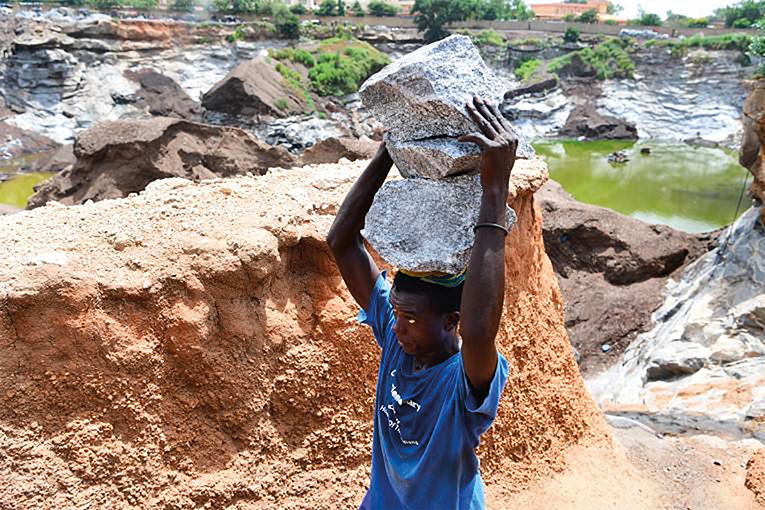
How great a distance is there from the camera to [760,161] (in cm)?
1034

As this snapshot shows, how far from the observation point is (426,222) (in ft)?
7.80

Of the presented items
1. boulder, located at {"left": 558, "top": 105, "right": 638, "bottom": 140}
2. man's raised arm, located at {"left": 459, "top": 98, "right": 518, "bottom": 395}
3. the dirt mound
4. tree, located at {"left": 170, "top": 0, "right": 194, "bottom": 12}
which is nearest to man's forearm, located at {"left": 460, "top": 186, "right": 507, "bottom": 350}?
man's raised arm, located at {"left": 459, "top": 98, "right": 518, "bottom": 395}

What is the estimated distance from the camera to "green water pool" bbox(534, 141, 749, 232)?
20.9m

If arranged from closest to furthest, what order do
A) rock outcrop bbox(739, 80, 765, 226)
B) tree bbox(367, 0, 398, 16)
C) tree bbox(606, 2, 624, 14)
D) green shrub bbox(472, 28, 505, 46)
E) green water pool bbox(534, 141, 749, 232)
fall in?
rock outcrop bbox(739, 80, 765, 226), green water pool bbox(534, 141, 749, 232), green shrub bbox(472, 28, 505, 46), tree bbox(367, 0, 398, 16), tree bbox(606, 2, 624, 14)

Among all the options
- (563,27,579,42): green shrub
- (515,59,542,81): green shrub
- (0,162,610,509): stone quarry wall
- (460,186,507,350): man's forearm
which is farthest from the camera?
(563,27,579,42): green shrub

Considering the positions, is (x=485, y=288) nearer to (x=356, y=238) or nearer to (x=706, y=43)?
(x=356, y=238)

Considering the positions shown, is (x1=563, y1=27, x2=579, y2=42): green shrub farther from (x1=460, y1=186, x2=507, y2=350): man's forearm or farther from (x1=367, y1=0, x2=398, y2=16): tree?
(x1=460, y1=186, x2=507, y2=350): man's forearm

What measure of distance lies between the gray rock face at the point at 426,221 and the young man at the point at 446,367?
0.09m

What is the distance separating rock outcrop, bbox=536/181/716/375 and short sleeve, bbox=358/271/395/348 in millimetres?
10483

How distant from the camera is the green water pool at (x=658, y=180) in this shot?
20.9 m

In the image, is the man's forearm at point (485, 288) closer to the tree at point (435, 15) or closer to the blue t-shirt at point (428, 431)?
the blue t-shirt at point (428, 431)

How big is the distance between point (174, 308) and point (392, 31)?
39.6m

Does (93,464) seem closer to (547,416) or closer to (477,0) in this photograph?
(547,416)

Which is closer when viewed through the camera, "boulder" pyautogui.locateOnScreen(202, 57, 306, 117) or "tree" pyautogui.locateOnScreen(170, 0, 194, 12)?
"boulder" pyautogui.locateOnScreen(202, 57, 306, 117)
